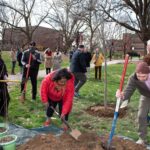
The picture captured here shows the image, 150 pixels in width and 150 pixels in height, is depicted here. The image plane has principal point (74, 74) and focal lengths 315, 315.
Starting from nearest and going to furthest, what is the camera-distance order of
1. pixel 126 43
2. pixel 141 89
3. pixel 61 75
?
pixel 61 75 < pixel 141 89 < pixel 126 43

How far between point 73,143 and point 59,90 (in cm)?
109

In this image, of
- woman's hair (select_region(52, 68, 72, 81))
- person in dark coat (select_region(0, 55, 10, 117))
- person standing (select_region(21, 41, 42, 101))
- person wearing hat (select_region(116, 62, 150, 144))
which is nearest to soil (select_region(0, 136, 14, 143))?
woman's hair (select_region(52, 68, 72, 81))

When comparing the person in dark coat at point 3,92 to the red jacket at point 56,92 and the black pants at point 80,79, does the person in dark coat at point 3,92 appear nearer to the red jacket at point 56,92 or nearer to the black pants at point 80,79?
the red jacket at point 56,92

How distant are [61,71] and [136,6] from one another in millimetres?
15194

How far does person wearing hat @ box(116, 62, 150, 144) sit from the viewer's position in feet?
14.5

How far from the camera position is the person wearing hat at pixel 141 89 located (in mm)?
4428

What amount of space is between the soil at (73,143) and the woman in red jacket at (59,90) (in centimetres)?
47

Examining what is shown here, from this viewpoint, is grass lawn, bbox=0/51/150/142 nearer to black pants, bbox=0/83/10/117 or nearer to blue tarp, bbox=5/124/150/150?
black pants, bbox=0/83/10/117

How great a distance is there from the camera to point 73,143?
4.36 metres

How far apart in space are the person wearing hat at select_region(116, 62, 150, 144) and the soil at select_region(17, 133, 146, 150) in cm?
55

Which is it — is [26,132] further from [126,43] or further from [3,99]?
[126,43]

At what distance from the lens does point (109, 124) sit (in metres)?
6.29

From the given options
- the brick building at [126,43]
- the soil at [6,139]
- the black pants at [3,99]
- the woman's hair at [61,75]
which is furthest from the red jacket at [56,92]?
the brick building at [126,43]

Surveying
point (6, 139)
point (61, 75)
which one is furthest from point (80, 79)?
point (6, 139)
